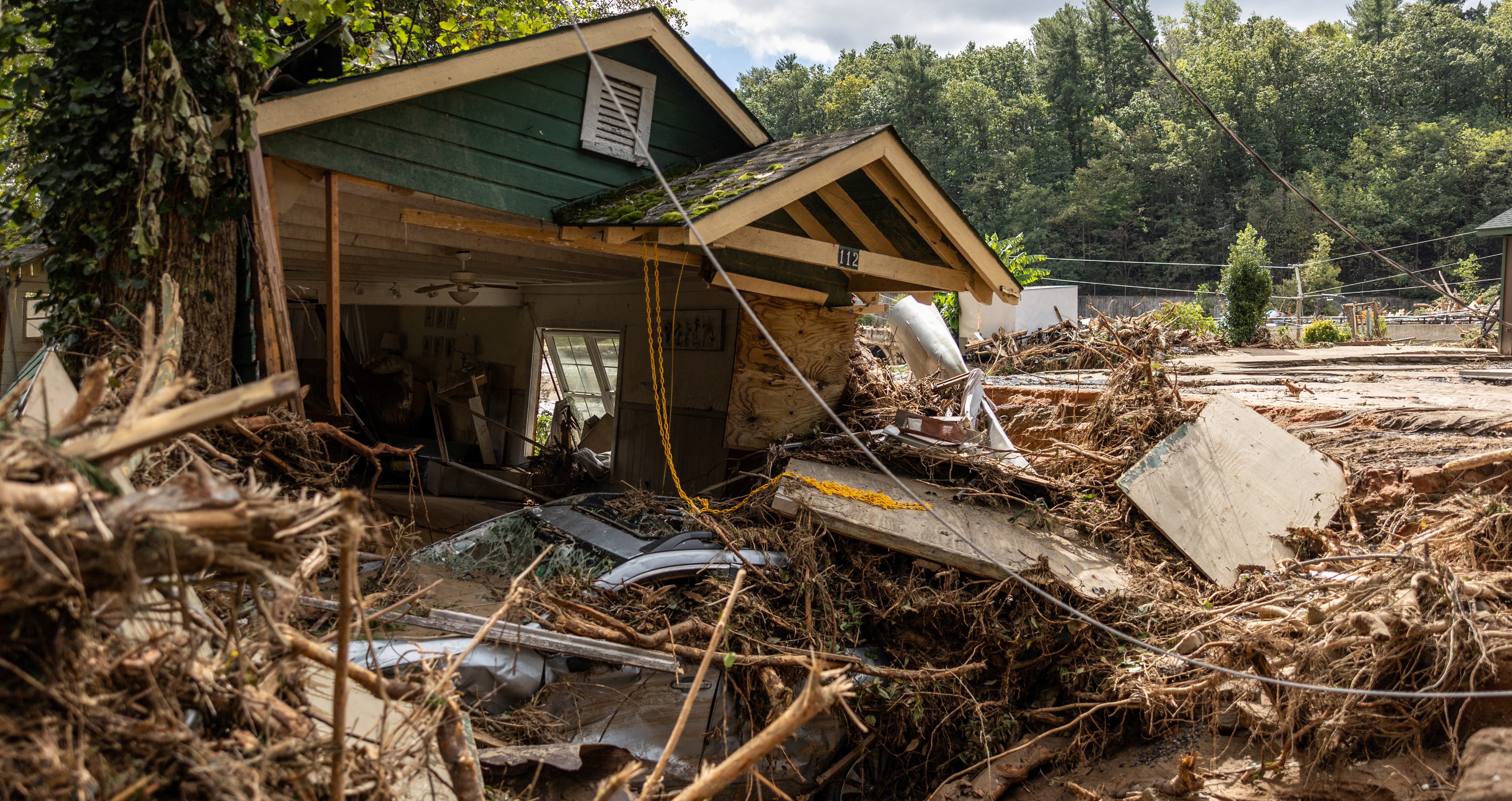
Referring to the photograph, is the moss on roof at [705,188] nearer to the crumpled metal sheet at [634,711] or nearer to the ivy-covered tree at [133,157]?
the ivy-covered tree at [133,157]

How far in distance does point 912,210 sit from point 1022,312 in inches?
746

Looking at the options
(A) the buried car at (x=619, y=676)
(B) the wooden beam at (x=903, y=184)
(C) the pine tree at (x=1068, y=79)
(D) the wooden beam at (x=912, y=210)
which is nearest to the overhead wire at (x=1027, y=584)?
(B) the wooden beam at (x=903, y=184)

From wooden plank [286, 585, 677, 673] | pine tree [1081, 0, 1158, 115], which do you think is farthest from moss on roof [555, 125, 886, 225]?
pine tree [1081, 0, 1158, 115]

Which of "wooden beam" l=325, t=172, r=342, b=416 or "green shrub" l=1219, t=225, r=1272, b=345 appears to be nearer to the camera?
"wooden beam" l=325, t=172, r=342, b=416

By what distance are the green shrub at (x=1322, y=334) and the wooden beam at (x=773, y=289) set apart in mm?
19237

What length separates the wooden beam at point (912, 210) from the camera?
253 inches

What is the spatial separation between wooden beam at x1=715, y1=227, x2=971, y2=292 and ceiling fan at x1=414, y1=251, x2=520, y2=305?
9.68ft

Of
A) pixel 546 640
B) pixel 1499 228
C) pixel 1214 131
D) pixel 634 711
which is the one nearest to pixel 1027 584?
pixel 634 711

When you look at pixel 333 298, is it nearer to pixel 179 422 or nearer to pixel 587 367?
pixel 179 422

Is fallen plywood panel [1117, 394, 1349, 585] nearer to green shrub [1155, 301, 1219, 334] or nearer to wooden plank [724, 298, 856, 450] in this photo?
wooden plank [724, 298, 856, 450]

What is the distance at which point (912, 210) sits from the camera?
22.4ft

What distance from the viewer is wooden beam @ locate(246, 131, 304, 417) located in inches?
175

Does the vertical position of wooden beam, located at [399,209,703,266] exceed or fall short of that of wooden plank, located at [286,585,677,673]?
it exceeds it

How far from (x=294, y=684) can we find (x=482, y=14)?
10357 mm
